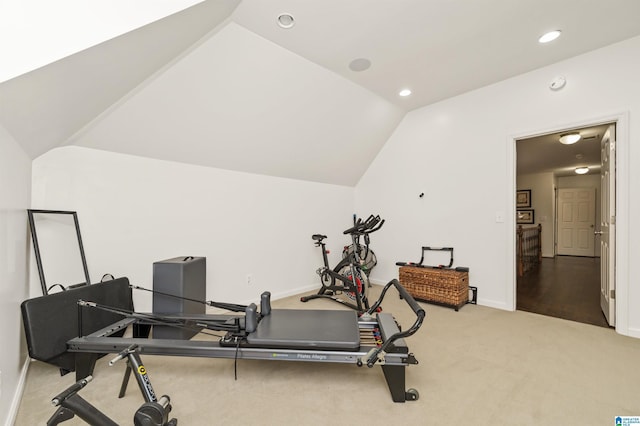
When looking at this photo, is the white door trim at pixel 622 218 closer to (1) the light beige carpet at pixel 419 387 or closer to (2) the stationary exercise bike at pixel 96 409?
(1) the light beige carpet at pixel 419 387

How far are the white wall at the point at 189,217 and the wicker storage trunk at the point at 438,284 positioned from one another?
1475 mm

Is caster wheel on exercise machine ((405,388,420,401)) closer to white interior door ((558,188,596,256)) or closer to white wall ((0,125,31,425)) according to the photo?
white wall ((0,125,31,425))

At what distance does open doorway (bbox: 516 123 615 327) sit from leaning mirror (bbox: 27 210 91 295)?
4.79 metres

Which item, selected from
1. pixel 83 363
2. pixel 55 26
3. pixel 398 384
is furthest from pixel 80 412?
pixel 55 26

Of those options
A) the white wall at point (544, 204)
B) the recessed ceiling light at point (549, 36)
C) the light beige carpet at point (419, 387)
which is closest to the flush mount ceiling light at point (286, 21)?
the recessed ceiling light at point (549, 36)

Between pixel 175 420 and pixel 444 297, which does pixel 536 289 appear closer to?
pixel 444 297

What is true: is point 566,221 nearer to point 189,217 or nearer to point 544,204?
point 544,204

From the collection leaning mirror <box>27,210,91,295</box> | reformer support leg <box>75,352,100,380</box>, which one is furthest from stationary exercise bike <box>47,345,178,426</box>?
leaning mirror <box>27,210,91,295</box>

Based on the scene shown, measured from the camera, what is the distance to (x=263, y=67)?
2.52 metres

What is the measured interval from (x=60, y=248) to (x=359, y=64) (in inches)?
130

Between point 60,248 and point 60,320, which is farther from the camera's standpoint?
point 60,248

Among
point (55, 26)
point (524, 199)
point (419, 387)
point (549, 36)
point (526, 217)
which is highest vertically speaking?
point (549, 36)

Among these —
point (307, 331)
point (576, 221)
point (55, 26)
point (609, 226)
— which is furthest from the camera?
point (576, 221)

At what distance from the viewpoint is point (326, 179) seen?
173 inches
